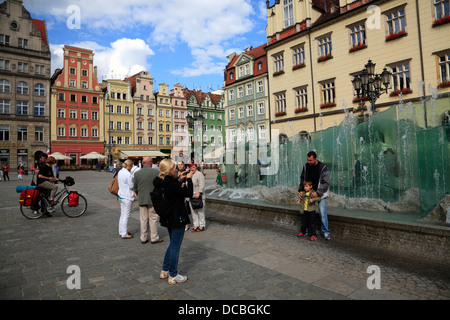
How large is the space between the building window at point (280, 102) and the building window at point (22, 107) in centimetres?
4058

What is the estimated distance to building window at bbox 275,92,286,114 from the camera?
30737 millimetres

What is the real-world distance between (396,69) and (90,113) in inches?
1913

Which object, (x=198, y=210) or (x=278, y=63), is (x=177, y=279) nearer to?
(x=198, y=210)

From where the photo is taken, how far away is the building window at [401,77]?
68.1 feet

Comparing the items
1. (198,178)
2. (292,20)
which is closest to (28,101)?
(292,20)

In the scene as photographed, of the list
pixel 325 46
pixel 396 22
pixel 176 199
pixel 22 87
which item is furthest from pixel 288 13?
pixel 22 87

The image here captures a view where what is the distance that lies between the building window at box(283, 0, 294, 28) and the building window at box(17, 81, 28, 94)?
41421 millimetres

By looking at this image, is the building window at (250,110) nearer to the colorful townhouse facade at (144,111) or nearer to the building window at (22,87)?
the colorful townhouse facade at (144,111)

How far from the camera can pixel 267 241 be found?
634cm

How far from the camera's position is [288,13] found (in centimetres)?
2994

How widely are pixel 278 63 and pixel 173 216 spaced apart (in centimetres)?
3012

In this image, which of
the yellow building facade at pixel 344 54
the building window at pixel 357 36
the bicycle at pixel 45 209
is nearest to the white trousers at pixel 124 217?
the bicycle at pixel 45 209

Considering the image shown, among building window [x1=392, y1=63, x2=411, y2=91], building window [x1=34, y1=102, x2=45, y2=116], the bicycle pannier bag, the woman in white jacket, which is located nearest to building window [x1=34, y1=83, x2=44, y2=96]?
building window [x1=34, y1=102, x2=45, y2=116]
